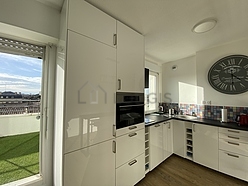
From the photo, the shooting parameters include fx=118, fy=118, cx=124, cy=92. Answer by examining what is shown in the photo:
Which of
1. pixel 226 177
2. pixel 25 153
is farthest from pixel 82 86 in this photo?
pixel 226 177

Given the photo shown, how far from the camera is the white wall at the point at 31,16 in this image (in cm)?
115

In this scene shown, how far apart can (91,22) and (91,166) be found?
154 cm

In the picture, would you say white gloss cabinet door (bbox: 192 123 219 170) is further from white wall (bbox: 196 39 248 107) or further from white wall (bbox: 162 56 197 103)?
white wall (bbox: 162 56 197 103)

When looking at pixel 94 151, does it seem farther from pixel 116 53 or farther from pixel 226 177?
pixel 226 177

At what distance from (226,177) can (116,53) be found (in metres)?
2.66

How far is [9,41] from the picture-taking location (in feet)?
4.56

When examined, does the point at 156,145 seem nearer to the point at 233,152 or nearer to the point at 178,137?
the point at 178,137

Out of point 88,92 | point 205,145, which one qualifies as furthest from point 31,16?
point 205,145

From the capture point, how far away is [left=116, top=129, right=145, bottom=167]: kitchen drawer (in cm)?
150

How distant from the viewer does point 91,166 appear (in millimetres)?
1245

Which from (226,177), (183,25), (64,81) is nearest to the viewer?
(64,81)

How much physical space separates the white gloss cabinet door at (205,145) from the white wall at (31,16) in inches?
110

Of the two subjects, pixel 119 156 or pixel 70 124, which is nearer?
pixel 70 124

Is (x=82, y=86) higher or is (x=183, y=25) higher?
(x=183, y=25)
